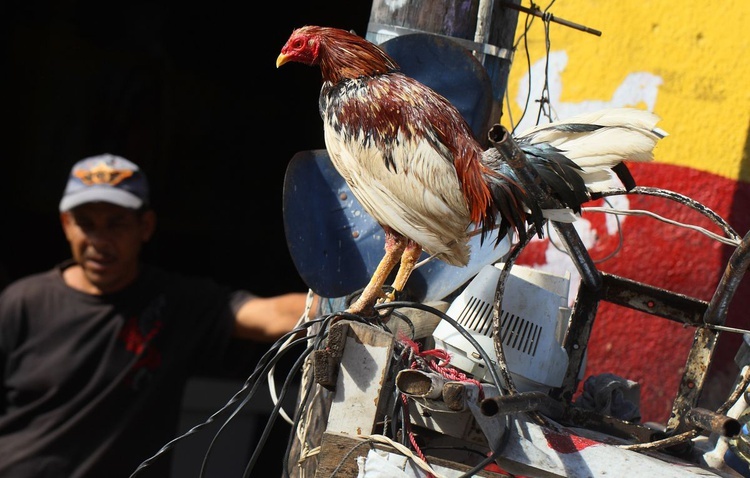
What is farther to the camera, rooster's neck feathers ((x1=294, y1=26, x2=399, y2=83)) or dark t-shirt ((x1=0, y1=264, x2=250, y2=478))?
dark t-shirt ((x1=0, y1=264, x2=250, y2=478))

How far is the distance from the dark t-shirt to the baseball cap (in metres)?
0.28

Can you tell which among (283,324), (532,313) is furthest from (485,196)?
(283,324)

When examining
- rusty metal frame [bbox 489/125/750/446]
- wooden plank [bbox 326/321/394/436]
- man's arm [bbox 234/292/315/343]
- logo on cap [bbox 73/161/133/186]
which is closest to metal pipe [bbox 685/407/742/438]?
rusty metal frame [bbox 489/125/750/446]

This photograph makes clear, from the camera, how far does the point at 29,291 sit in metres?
3.22

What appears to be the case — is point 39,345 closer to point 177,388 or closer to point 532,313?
point 177,388

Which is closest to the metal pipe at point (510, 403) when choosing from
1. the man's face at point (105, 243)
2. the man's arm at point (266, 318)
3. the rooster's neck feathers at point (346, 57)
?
the rooster's neck feathers at point (346, 57)

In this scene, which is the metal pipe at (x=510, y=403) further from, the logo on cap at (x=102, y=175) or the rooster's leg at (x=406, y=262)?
the logo on cap at (x=102, y=175)

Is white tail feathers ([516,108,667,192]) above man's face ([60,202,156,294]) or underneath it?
above

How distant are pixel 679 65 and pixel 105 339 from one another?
96.4 inches

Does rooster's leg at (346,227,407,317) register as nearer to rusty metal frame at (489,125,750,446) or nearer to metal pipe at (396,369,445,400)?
rusty metal frame at (489,125,750,446)

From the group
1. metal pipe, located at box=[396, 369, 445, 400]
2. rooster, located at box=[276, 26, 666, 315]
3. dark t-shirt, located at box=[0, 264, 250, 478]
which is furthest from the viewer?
dark t-shirt, located at box=[0, 264, 250, 478]

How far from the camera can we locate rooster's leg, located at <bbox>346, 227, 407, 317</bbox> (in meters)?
2.23

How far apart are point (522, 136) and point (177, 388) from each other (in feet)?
5.52

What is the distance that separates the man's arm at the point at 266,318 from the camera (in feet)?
10.7
